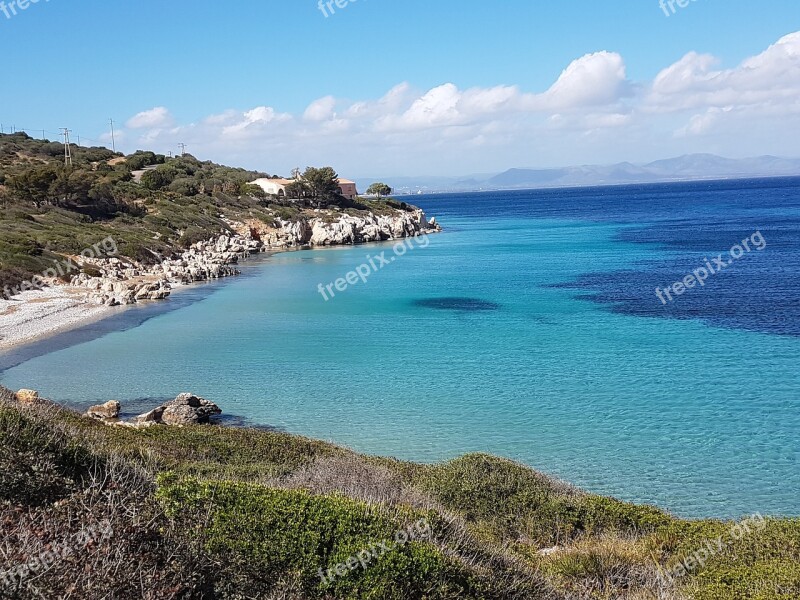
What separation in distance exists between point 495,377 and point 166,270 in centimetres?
3345

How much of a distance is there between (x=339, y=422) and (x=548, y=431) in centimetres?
559

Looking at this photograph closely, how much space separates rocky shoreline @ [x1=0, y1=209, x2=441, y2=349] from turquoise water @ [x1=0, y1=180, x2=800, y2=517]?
2.12 m

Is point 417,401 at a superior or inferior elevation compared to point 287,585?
inferior

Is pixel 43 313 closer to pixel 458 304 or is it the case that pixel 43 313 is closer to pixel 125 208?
pixel 458 304

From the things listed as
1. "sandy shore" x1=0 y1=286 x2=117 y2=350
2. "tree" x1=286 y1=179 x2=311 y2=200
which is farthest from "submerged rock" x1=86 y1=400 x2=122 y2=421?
"tree" x1=286 y1=179 x2=311 y2=200

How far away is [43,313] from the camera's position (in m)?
32.7

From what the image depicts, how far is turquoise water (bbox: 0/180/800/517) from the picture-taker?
50.9ft

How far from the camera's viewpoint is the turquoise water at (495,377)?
15.5 metres

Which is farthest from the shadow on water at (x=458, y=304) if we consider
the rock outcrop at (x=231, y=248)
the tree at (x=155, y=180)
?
the tree at (x=155, y=180)

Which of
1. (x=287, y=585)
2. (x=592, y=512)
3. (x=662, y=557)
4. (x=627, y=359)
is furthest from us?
(x=627, y=359)

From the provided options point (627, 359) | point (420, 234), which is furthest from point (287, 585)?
point (420, 234)

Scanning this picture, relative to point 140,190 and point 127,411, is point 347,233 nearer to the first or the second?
point 140,190

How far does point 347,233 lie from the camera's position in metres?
77.4

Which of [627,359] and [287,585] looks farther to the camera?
[627,359]
